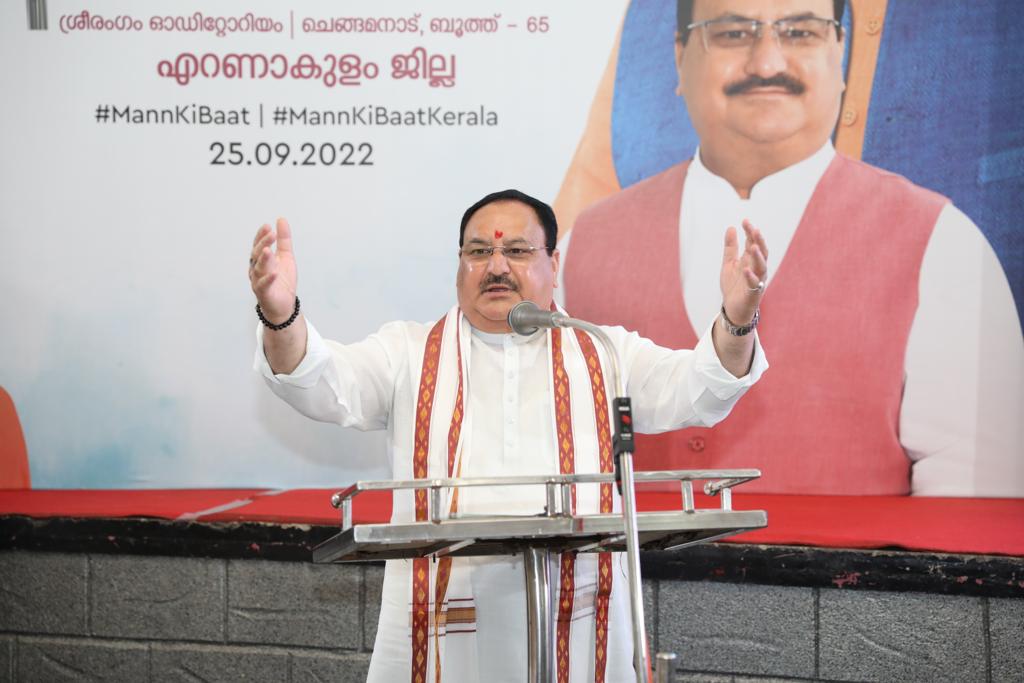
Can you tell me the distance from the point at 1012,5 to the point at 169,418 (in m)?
3.21

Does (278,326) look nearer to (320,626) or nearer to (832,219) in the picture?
(320,626)

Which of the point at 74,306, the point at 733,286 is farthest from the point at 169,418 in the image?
the point at 733,286

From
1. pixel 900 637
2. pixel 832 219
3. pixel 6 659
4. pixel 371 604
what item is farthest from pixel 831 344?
pixel 6 659

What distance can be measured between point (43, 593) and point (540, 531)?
257cm

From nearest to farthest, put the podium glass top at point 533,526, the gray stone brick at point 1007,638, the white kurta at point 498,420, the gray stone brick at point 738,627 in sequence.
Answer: the podium glass top at point 533,526
the white kurta at point 498,420
the gray stone brick at point 1007,638
the gray stone brick at point 738,627

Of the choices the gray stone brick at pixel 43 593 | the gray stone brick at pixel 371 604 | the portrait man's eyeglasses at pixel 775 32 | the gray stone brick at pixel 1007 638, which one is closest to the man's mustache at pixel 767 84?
the portrait man's eyeglasses at pixel 775 32

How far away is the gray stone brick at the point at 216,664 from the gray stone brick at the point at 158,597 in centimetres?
4

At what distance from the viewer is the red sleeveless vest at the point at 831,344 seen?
3.81 metres

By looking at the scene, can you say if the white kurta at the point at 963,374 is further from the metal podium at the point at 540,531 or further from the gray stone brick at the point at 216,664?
the gray stone brick at the point at 216,664

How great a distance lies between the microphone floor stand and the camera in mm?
1725

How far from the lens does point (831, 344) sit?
152 inches

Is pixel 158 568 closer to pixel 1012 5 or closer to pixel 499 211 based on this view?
pixel 499 211

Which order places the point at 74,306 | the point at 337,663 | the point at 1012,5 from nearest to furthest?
the point at 337,663 < the point at 1012,5 < the point at 74,306

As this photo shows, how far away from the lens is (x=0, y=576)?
3.74 metres
